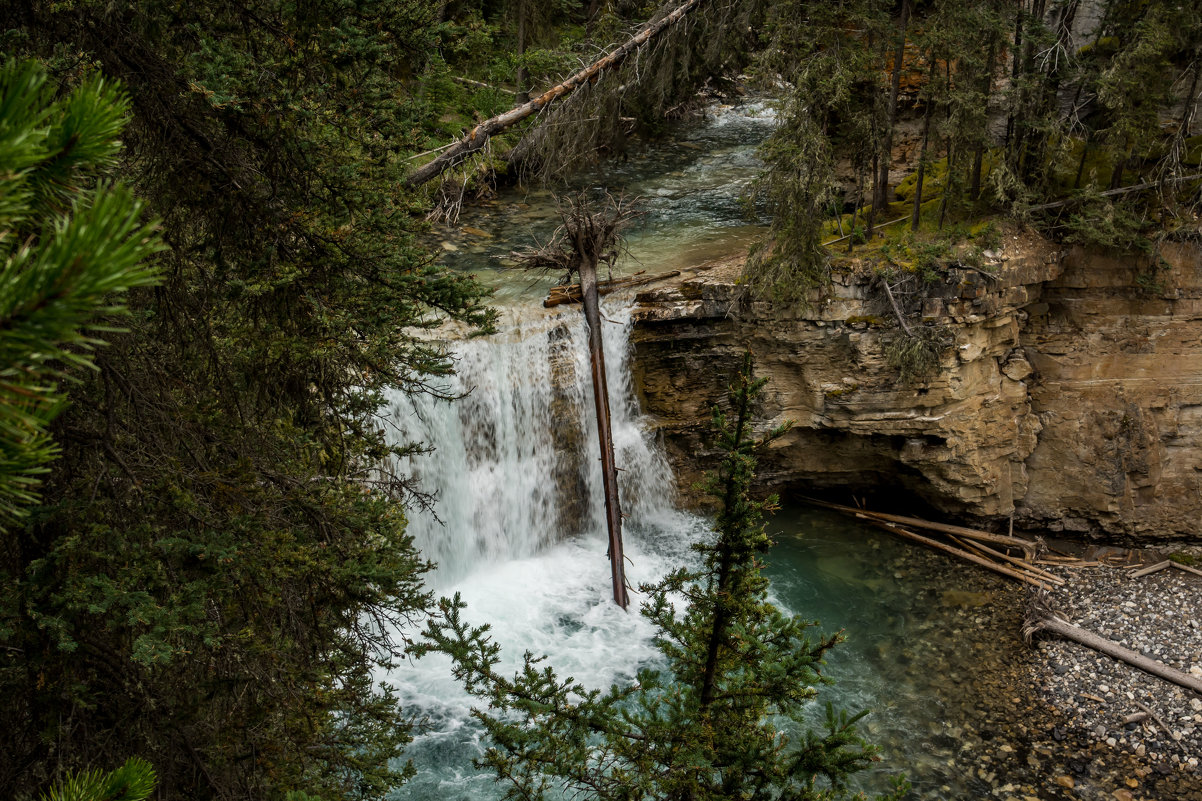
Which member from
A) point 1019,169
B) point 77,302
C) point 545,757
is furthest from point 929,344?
point 77,302

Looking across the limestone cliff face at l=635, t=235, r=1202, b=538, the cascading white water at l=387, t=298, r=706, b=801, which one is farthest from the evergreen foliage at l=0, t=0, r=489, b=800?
the limestone cliff face at l=635, t=235, r=1202, b=538

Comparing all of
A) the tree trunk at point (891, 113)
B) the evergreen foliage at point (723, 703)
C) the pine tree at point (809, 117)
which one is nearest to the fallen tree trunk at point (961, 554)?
the pine tree at point (809, 117)

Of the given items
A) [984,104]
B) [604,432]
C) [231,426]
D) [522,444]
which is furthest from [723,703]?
[984,104]

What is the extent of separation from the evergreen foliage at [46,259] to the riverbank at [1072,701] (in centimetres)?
892

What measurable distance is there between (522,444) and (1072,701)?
7.76m

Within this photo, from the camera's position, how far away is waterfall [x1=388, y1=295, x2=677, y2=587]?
11.3 m

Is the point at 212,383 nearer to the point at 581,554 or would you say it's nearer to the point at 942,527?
the point at 581,554

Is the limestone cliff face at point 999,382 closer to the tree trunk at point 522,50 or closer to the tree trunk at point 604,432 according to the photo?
the tree trunk at point 604,432

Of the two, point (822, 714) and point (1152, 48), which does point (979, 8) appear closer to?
point (1152, 48)

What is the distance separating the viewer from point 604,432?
1068 centimetres

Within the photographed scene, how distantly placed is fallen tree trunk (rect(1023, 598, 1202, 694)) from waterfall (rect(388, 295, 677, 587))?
18.7 feet

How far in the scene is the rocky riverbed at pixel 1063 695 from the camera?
8.27 metres

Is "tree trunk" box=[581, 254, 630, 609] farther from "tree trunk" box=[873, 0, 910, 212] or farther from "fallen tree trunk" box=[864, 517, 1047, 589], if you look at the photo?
"fallen tree trunk" box=[864, 517, 1047, 589]

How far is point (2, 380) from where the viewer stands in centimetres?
131
